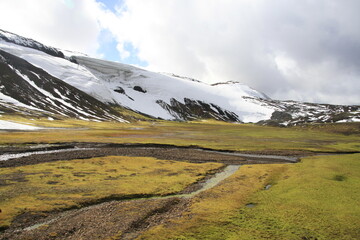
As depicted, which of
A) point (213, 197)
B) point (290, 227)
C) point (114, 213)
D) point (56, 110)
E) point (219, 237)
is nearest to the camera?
point (219, 237)

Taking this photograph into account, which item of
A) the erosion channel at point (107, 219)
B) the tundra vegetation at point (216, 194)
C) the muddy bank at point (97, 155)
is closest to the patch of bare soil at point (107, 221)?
the erosion channel at point (107, 219)

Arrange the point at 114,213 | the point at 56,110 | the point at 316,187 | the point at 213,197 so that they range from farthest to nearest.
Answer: the point at 56,110 → the point at 316,187 → the point at 213,197 → the point at 114,213

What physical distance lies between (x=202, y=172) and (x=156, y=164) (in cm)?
1053

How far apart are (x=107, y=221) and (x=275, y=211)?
16.9 metres

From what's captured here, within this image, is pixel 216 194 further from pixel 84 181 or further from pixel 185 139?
pixel 185 139

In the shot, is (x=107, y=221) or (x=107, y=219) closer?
(x=107, y=221)

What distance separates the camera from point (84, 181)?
35188 millimetres

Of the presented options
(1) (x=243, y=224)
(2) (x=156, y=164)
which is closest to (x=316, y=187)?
(1) (x=243, y=224)

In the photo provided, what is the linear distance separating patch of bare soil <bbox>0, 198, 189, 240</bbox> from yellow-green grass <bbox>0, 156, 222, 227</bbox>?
2316mm

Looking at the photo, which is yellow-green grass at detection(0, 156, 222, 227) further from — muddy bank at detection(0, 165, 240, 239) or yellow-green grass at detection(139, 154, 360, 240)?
yellow-green grass at detection(139, 154, 360, 240)

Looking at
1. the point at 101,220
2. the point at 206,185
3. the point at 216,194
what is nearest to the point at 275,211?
the point at 216,194

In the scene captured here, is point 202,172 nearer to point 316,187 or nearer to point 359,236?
point 316,187

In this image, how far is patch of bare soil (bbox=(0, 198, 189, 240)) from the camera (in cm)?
1969

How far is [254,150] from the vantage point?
78.7 meters
